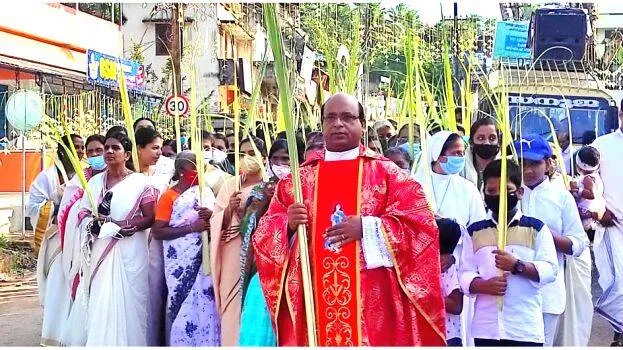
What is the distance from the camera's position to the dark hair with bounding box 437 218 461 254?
3980 millimetres

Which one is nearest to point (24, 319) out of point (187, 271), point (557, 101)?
point (187, 271)

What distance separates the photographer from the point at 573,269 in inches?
195

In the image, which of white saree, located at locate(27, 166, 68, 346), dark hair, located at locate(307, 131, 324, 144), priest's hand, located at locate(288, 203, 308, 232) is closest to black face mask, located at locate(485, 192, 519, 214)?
priest's hand, located at locate(288, 203, 308, 232)

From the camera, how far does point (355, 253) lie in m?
3.77

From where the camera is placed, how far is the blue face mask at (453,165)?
466cm

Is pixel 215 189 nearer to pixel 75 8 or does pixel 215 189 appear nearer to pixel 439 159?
pixel 439 159

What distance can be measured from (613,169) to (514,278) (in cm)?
207

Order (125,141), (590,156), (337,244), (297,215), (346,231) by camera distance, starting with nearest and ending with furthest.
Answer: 1. (297,215)
2. (346,231)
3. (337,244)
4. (125,141)
5. (590,156)

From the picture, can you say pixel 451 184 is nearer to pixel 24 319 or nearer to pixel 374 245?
pixel 374 245

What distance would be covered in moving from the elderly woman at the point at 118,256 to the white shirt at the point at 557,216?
216cm

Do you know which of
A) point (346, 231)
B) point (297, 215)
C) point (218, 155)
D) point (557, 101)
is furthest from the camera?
point (557, 101)

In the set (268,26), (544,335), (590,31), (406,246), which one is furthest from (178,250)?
(590,31)

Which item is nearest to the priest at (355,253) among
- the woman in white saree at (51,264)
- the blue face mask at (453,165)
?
the blue face mask at (453,165)

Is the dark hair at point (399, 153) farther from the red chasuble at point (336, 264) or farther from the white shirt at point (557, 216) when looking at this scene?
the red chasuble at point (336, 264)
